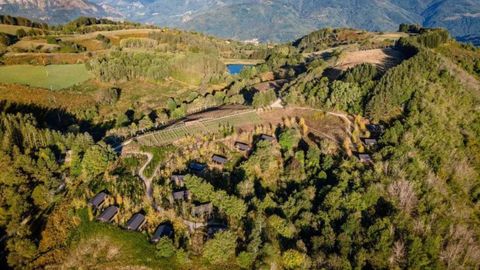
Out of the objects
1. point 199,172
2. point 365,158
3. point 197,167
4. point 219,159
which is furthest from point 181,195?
point 365,158

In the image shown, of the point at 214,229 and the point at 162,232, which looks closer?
the point at 162,232

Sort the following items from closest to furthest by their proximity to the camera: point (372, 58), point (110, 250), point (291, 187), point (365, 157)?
point (110, 250)
point (291, 187)
point (365, 157)
point (372, 58)

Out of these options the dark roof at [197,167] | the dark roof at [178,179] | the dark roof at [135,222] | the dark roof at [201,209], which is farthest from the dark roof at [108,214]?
the dark roof at [197,167]

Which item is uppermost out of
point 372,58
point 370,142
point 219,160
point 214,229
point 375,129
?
point 372,58

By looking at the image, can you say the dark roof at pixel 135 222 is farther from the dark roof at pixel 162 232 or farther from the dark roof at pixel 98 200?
the dark roof at pixel 98 200

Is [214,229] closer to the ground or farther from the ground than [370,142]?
closer to the ground

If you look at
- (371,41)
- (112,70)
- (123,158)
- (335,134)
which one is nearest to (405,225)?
(335,134)

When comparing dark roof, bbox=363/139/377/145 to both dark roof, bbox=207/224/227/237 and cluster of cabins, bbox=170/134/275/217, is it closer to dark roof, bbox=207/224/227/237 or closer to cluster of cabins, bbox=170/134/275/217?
cluster of cabins, bbox=170/134/275/217

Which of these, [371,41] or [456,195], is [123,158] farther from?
[371,41]

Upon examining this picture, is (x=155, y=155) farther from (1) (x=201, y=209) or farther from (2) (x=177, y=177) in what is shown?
(1) (x=201, y=209)

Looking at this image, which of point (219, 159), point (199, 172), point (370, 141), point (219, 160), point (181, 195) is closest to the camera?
point (181, 195)
